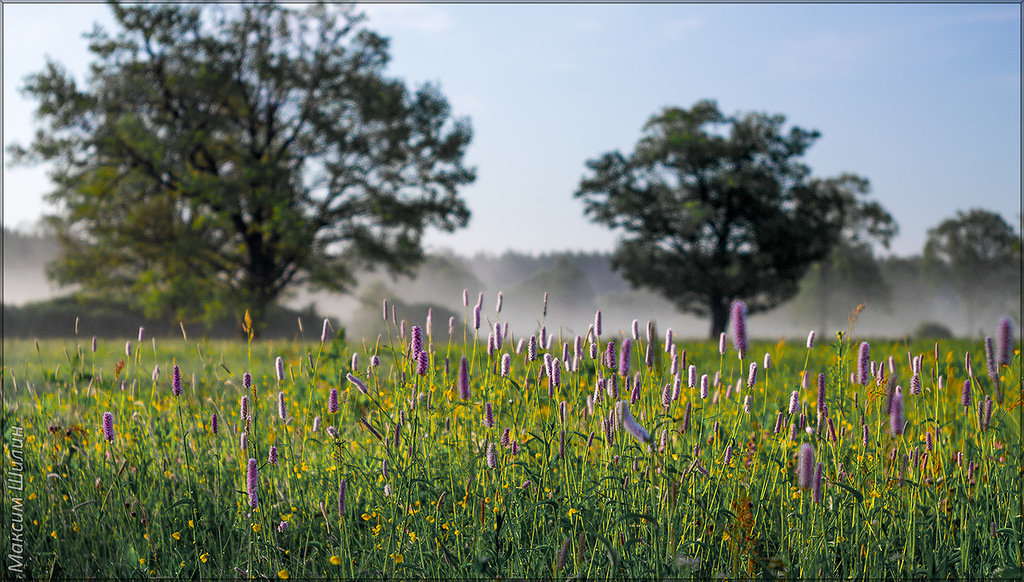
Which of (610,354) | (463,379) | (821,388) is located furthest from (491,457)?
(821,388)

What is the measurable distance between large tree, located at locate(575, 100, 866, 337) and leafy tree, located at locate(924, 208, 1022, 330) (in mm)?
30701

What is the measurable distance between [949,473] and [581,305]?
283ft

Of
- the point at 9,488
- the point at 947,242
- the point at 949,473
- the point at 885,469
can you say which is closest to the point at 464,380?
the point at 885,469

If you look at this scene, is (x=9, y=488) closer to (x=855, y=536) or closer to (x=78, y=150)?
(x=855, y=536)

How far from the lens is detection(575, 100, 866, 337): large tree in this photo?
2709 cm

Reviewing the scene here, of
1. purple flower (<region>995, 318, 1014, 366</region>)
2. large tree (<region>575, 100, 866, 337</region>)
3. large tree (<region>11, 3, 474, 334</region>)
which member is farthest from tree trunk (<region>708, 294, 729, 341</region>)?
purple flower (<region>995, 318, 1014, 366</region>)

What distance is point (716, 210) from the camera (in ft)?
92.2

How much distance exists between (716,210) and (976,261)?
36.5 m

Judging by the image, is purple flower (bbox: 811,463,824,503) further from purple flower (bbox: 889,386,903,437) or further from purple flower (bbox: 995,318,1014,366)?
purple flower (bbox: 995,318,1014,366)

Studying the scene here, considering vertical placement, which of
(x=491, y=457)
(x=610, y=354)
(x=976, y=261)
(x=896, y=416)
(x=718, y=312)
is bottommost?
(x=491, y=457)

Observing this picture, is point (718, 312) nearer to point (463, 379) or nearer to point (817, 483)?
point (817, 483)

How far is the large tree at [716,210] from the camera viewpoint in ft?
88.9

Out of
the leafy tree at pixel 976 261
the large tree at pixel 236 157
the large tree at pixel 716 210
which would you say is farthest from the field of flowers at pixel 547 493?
the leafy tree at pixel 976 261

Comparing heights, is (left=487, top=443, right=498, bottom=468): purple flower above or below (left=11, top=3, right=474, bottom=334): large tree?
below
